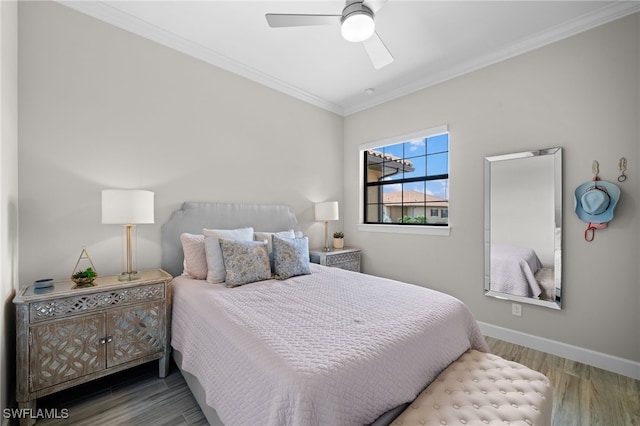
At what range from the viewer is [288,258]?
8.21 ft

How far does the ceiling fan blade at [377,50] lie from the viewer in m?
2.09

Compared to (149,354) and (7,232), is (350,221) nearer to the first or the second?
(149,354)

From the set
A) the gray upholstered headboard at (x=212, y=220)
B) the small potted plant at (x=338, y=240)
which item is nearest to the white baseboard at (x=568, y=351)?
the small potted plant at (x=338, y=240)

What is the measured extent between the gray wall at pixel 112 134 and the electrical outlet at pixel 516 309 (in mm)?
2865

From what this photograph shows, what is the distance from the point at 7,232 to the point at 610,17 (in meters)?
4.57

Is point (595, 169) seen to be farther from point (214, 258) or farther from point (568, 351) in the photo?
point (214, 258)

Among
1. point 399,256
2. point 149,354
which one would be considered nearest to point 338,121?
point 399,256

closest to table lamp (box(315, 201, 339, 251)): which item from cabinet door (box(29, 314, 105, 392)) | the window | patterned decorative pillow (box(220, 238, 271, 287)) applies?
the window

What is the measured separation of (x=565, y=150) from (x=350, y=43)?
2.18 metres

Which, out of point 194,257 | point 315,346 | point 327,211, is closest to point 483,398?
point 315,346

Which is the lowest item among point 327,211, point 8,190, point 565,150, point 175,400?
point 175,400

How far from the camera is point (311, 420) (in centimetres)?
95

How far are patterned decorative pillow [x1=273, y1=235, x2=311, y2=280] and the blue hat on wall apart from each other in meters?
2.37

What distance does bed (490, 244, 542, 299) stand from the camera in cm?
261
